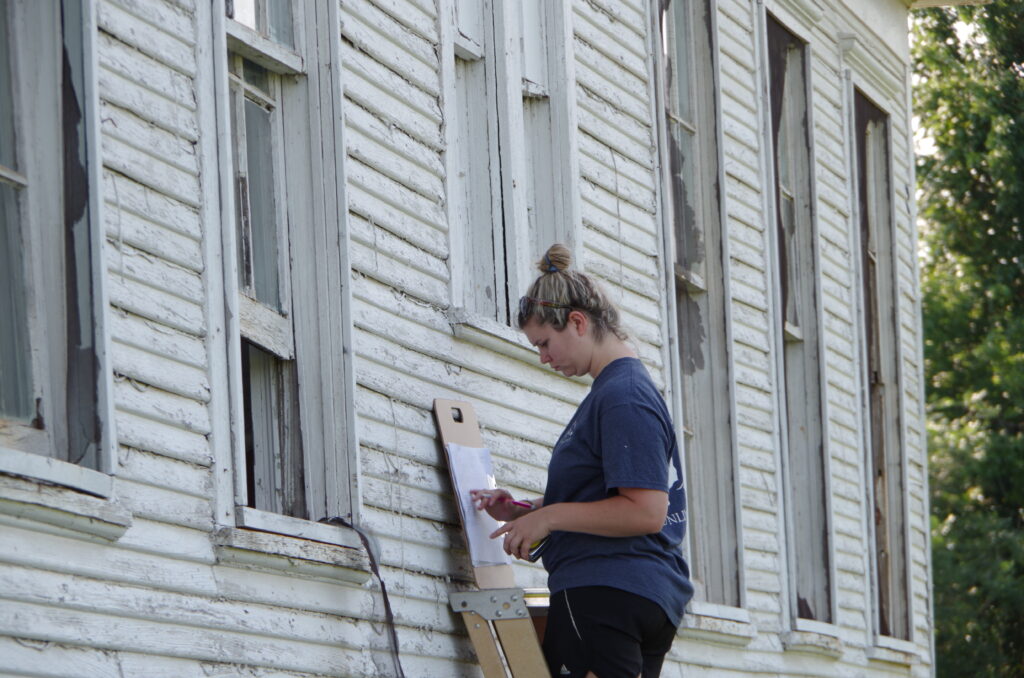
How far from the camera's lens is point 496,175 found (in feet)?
24.6

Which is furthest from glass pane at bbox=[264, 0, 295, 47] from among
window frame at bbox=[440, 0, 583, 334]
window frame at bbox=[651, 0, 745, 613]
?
window frame at bbox=[651, 0, 745, 613]

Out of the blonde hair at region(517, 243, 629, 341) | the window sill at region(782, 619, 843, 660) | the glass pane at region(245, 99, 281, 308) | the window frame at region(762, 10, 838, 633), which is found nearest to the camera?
the blonde hair at region(517, 243, 629, 341)

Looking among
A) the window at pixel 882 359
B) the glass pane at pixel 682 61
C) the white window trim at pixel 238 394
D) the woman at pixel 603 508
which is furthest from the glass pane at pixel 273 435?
the window at pixel 882 359

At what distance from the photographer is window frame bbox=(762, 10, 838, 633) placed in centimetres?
1080

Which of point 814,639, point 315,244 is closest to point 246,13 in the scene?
point 315,244

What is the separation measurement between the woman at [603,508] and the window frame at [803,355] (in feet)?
15.8

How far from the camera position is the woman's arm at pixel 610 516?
18.0 ft

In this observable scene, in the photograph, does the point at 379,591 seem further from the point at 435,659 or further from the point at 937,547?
the point at 937,547

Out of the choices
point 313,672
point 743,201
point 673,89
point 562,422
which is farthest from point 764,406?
point 313,672

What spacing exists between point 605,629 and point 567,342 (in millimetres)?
927

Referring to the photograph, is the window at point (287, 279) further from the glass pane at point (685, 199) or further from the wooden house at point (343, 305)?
the glass pane at point (685, 199)

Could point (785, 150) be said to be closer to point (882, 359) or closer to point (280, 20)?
point (882, 359)

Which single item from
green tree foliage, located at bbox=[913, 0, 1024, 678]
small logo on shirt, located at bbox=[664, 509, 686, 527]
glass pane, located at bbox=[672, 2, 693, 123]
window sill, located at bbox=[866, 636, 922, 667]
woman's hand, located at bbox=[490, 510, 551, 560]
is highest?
green tree foliage, located at bbox=[913, 0, 1024, 678]

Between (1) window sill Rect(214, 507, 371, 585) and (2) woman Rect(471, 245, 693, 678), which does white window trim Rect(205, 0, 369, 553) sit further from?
(2) woman Rect(471, 245, 693, 678)
